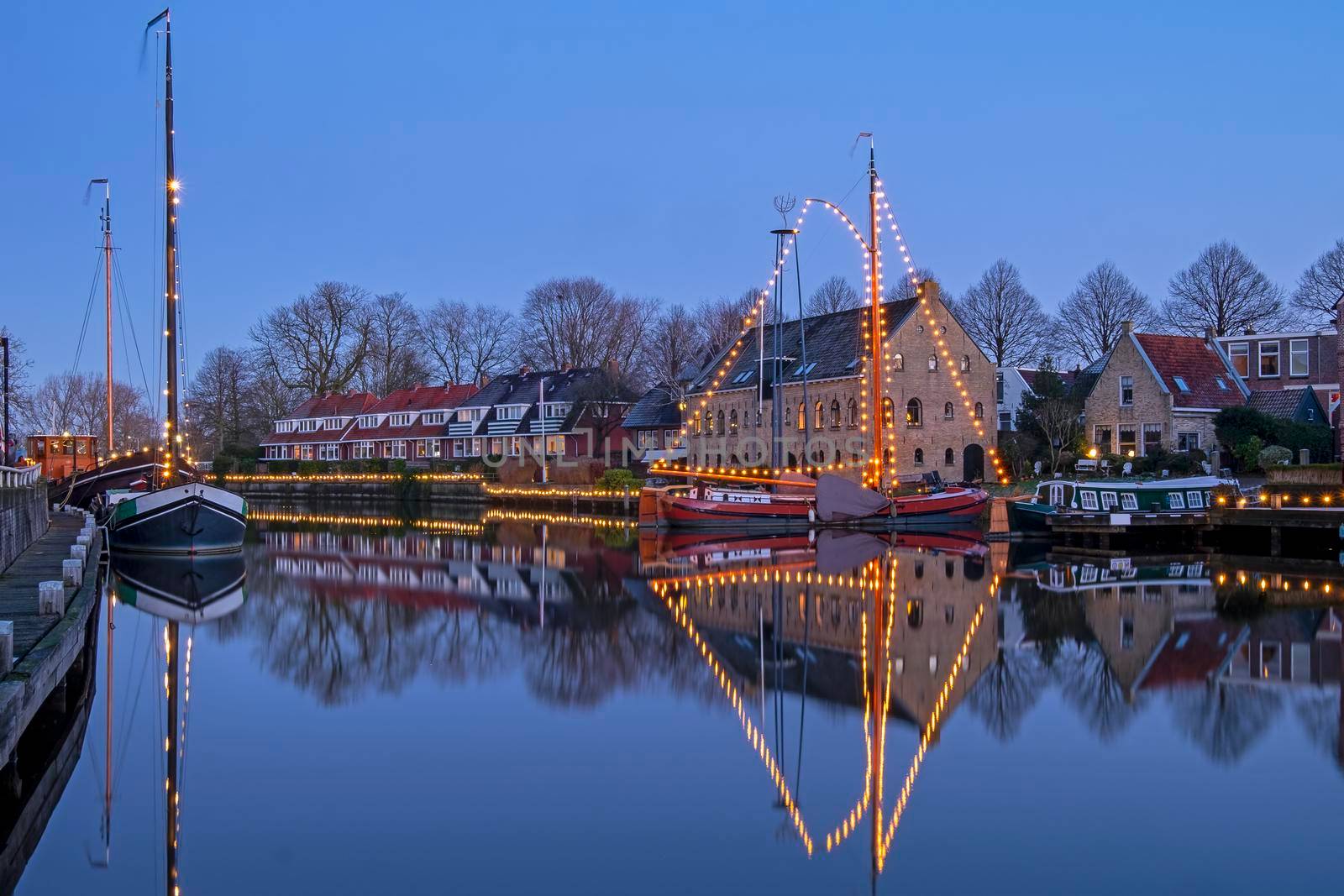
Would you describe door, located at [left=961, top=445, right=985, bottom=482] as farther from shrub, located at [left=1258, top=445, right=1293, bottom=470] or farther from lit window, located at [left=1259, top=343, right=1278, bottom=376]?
shrub, located at [left=1258, top=445, right=1293, bottom=470]

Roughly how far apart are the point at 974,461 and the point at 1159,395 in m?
8.28

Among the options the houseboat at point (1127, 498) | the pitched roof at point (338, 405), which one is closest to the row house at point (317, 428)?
the pitched roof at point (338, 405)

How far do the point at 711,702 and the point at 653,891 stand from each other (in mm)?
6138

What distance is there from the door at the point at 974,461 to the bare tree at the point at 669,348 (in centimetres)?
2591

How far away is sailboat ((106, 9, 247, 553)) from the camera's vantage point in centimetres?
3028

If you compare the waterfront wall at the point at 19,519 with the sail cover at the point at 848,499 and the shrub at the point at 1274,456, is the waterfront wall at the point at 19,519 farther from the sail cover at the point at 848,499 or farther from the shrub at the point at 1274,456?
the shrub at the point at 1274,456

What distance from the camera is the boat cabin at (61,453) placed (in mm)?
50000

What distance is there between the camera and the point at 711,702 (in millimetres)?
14219

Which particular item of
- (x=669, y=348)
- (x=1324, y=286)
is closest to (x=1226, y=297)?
(x=1324, y=286)

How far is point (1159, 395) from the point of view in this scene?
48.6 m

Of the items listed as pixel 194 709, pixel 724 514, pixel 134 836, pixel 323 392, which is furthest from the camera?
pixel 323 392

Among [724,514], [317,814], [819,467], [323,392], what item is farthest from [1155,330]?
Answer: [317,814]

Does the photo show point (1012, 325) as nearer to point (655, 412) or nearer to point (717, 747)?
point (655, 412)

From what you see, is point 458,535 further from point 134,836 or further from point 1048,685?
point 134,836
